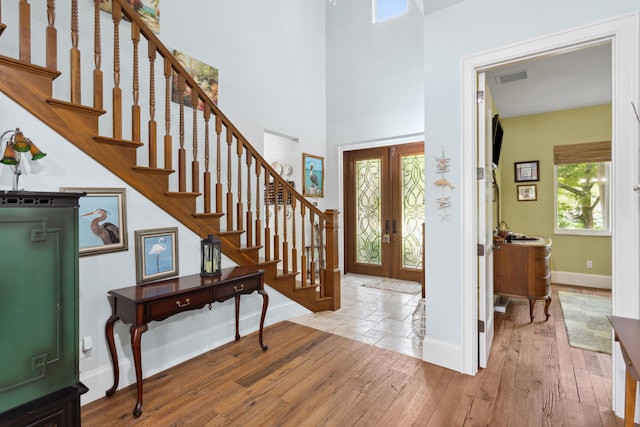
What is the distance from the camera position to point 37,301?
140cm

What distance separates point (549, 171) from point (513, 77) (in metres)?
2.33

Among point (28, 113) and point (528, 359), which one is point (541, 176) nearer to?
point (528, 359)

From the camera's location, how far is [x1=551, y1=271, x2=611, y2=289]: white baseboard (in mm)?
4922

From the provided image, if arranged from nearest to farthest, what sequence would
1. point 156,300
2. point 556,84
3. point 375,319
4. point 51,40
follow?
point 51,40
point 156,300
point 375,319
point 556,84

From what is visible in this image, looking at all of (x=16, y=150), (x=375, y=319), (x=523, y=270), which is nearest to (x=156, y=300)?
(x=16, y=150)

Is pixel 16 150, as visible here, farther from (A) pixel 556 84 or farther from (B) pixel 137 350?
(A) pixel 556 84

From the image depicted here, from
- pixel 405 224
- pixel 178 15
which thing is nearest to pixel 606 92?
pixel 405 224

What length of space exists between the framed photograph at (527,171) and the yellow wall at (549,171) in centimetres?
7

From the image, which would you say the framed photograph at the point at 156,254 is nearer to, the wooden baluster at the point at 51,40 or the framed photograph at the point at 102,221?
the framed photograph at the point at 102,221

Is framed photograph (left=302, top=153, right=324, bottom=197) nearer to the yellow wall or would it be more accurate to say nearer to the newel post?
the newel post

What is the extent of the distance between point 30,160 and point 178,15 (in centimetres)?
271

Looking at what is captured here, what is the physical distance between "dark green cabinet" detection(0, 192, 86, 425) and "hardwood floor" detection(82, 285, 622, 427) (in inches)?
27.6

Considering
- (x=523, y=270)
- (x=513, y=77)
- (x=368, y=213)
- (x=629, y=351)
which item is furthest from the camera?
(x=368, y=213)

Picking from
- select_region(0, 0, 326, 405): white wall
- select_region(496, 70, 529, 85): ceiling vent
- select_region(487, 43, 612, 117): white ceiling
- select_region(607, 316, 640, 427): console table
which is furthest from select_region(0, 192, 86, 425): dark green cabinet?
select_region(496, 70, 529, 85): ceiling vent
